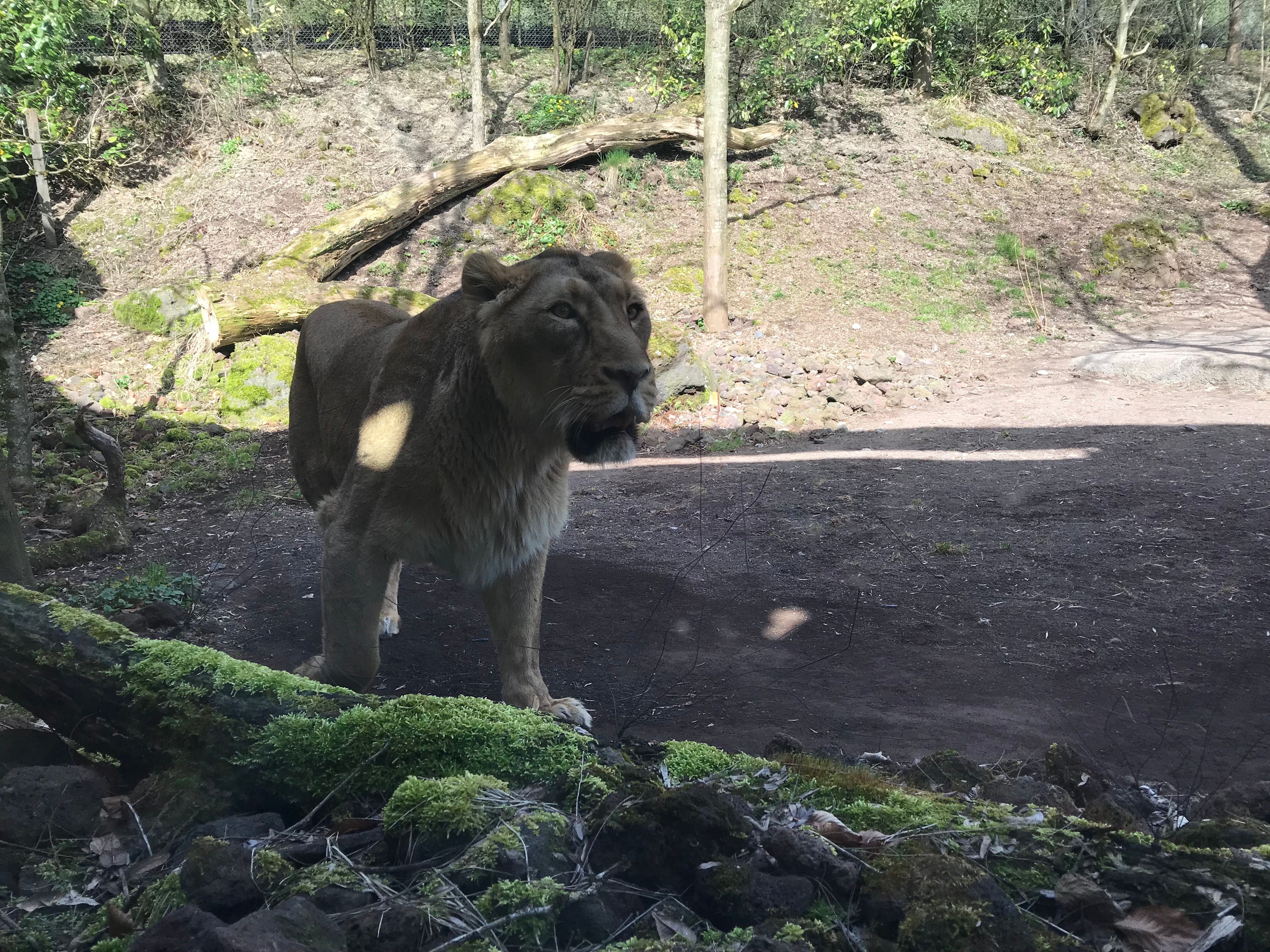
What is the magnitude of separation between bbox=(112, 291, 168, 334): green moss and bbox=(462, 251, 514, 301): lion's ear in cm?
1280

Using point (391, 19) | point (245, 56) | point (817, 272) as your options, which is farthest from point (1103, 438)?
point (391, 19)

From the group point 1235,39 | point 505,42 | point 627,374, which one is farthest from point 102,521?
point 1235,39

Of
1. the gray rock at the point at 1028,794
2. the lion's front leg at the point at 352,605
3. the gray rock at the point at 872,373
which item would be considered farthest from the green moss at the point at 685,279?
the gray rock at the point at 1028,794

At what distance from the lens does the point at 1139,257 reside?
18062mm

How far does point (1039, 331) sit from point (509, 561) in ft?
46.6

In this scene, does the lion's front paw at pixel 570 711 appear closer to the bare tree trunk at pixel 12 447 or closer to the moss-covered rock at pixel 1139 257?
the bare tree trunk at pixel 12 447

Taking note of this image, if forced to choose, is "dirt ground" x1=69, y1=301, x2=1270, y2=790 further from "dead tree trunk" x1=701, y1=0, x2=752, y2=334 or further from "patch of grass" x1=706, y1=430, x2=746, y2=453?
"dead tree trunk" x1=701, y1=0, x2=752, y2=334

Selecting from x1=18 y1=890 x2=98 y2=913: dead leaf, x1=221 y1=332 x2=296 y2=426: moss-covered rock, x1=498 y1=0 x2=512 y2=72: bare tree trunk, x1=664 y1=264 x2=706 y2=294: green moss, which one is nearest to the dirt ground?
x1=18 y1=890 x2=98 y2=913: dead leaf

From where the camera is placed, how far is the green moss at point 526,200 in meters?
18.1

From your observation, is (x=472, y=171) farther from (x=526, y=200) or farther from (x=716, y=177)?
(x=716, y=177)

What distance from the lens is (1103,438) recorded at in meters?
10.5

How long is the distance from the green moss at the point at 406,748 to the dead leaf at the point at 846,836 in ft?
2.27

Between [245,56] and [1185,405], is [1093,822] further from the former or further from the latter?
[245,56]

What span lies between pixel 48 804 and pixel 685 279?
605 inches
